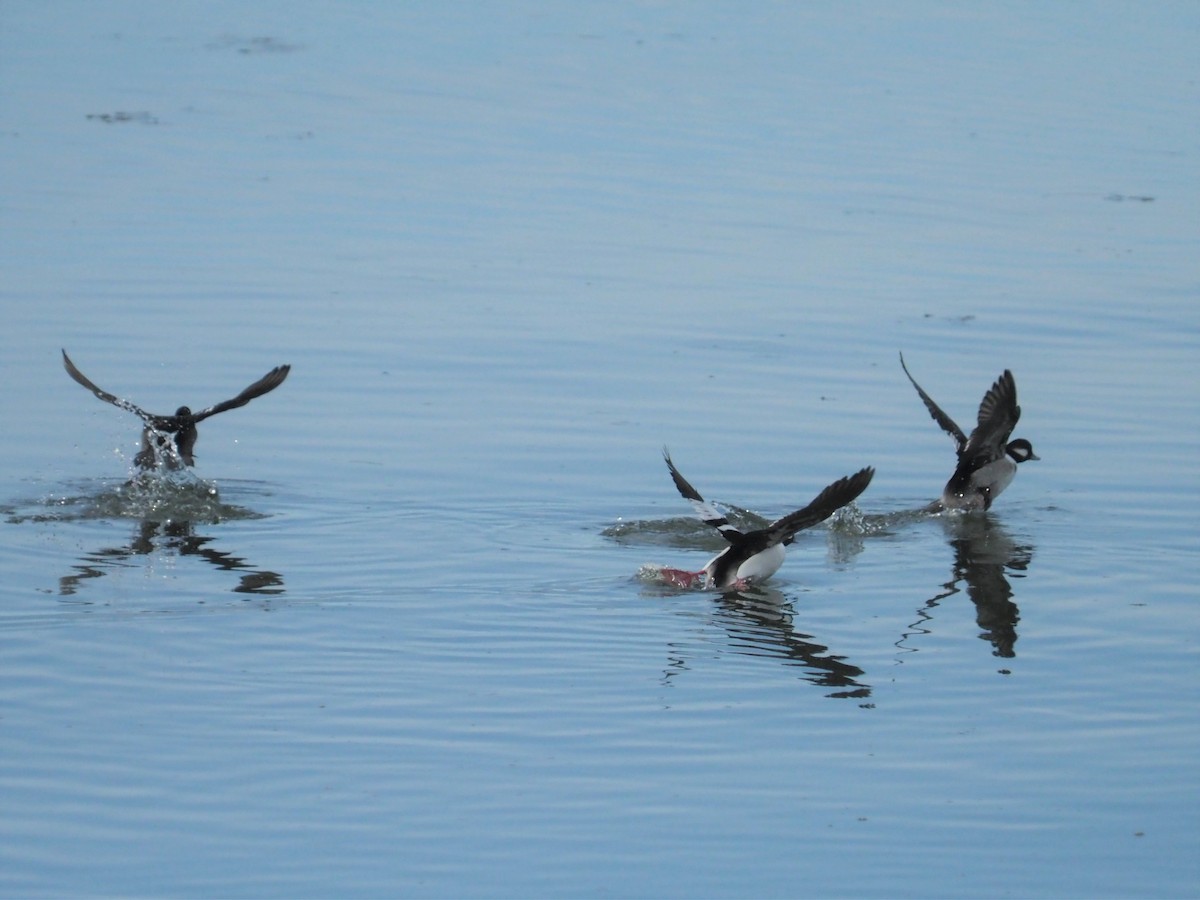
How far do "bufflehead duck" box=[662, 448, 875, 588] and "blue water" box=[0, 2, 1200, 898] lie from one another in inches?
11.4

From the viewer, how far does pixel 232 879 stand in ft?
25.3

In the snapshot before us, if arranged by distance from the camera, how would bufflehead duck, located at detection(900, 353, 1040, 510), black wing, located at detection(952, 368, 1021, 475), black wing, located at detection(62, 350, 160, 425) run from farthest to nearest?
black wing, located at detection(952, 368, 1021, 475)
bufflehead duck, located at detection(900, 353, 1040, 510)
black wing, located at detection(62, 350, 160, 425)

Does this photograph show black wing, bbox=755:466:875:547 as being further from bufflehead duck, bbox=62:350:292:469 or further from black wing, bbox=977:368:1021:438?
bufflehead duck, bbox=62:350:292:469

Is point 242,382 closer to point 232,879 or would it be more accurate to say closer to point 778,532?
point 778,532

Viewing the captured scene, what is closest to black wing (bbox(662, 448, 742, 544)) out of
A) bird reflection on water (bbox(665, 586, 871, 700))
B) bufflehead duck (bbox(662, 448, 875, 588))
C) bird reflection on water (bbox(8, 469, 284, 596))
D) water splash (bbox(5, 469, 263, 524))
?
bufflehead duck (bbox(662, 448, 875, 588))

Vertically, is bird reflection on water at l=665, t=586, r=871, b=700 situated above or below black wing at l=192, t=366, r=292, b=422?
below

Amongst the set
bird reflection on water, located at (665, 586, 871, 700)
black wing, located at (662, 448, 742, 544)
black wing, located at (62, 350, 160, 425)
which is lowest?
bird reflection on water, located at (665, 586, 871, 700)

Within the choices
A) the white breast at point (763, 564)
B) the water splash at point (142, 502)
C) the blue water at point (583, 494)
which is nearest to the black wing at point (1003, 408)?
the blue water at point (583, 494)

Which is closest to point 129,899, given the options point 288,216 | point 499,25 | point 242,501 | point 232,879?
point 232,879

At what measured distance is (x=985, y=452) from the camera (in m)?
14.9

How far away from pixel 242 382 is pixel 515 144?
519 inches

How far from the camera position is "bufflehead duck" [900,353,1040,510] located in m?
14.6

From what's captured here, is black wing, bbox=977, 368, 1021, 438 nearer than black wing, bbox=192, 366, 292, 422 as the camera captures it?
No

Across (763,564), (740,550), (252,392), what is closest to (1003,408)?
(763,564)
